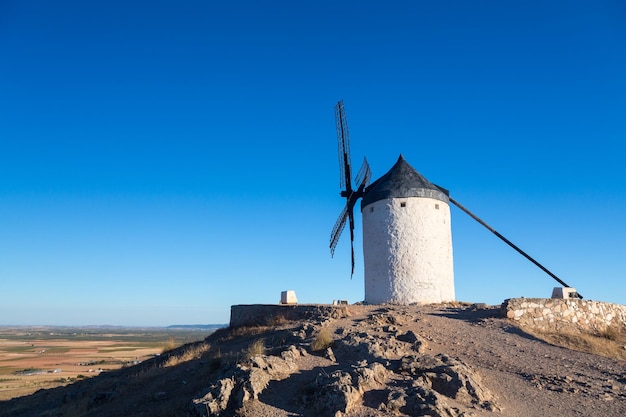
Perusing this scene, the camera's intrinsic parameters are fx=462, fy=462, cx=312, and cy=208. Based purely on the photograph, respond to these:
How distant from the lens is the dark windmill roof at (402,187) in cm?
1742

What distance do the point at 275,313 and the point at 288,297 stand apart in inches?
80.5

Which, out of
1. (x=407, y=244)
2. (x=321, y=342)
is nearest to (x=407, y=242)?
(x=407, y=244)

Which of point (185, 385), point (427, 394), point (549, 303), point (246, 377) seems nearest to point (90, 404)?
point (185, 385)

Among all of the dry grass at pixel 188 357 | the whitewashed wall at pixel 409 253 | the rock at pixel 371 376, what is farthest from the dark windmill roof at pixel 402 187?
the rock at pixel 371 376

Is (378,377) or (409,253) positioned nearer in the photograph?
(378,377)

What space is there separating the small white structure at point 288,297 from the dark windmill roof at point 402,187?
461 cm

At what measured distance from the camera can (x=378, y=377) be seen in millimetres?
8211

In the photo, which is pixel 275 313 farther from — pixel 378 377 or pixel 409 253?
pixel 378 377

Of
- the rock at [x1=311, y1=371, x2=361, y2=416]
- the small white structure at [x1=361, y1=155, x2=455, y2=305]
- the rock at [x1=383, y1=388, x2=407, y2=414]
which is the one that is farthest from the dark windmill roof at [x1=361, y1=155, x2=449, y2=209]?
the rock at [x1=383, y1=388, x2=407, y2=414]

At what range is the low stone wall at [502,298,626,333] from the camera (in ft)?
41.8

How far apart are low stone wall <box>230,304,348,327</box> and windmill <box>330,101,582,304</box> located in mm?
3477

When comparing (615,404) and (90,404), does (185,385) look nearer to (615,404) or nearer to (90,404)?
(90,404)

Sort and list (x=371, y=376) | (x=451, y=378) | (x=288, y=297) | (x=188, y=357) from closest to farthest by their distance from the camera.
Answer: (x=371, y=376) < (x=451, y=378) < (x=188, y=357) < (x=288, y=297)

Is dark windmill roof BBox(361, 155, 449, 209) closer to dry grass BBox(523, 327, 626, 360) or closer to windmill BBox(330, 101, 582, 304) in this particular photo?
windmill BBox(330, 101, 582, 304)
